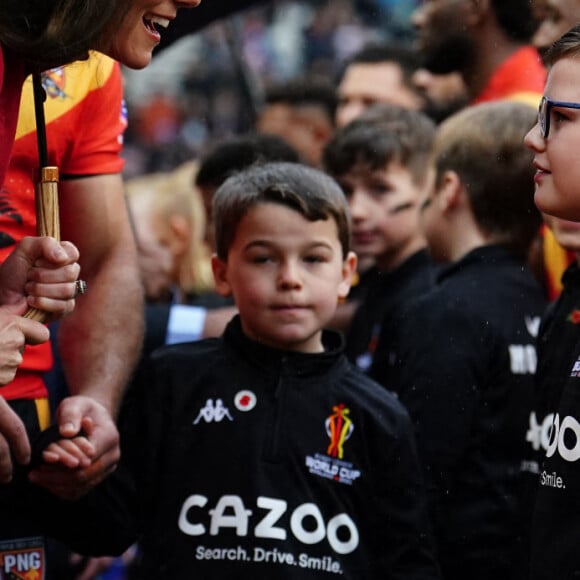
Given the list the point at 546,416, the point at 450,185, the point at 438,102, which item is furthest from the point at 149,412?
the point at 438,102

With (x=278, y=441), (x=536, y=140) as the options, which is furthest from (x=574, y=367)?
(x=278, y=441)

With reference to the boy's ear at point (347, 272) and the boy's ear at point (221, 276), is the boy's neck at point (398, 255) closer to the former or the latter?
the boy's ear at point (347, 272)

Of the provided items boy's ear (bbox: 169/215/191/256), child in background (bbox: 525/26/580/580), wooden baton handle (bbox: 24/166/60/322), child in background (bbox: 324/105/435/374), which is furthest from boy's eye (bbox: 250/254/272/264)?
boy's ear (bbox: 169/215/191/256)

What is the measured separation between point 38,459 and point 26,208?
66 centimetres

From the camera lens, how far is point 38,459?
351cm

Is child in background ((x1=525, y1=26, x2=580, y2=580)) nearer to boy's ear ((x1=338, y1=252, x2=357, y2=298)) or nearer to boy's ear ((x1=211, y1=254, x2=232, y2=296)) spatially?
boy's ear ((x1=338, y1=252, x2=357, y2=298))

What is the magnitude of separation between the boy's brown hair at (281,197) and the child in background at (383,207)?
1071mm

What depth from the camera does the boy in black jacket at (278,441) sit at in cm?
356

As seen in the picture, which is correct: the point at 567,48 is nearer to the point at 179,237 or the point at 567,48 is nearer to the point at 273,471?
the point at 273,471

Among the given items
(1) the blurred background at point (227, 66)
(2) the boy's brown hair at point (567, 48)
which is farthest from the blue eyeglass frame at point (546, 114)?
(1) the blurred background at point (227, 66)

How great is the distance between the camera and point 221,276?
402 centimetres

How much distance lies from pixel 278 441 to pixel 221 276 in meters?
0.62

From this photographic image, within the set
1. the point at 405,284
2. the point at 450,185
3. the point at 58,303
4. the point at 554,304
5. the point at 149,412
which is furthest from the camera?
the point at 405,284

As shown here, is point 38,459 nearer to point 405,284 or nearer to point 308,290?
point 308,290
